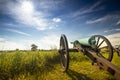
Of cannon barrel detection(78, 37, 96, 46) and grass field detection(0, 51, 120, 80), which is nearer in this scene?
grass field detection(0, 51, 120, 80)

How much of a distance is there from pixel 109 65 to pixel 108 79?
6.84 feet

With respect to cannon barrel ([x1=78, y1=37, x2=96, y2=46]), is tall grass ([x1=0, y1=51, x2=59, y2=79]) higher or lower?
lower

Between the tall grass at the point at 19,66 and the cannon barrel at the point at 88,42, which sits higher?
the cannon barrel at the point at 88,42

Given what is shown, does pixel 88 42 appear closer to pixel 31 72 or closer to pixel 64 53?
pixel 64 53

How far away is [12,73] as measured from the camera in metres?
4.58

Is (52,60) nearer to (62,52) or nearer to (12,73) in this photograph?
(62,52)

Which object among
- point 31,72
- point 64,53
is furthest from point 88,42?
point 31,72

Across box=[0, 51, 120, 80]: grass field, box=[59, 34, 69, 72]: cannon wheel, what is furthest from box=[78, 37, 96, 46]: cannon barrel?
box=[0, 51, 120, 80]: grass field

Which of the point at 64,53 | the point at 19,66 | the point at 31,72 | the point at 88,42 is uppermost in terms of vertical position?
the point at 88,42

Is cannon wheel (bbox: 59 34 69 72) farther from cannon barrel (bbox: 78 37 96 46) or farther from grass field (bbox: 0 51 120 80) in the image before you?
cannon barrel (bbox: 78 37 96 46)

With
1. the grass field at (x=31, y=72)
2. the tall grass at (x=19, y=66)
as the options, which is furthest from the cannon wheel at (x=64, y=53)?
the tall grass at (x=19, y=66)

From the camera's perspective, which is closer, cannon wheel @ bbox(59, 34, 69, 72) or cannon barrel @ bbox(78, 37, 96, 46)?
cannon wheel @ bbox(59, 34, 69, 72)

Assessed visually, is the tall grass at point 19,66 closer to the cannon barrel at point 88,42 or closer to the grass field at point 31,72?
the grass field at point 31,72

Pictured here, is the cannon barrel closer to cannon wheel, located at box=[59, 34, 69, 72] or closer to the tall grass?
cannon wheel, located at box=[59, 34, 69, 72]
